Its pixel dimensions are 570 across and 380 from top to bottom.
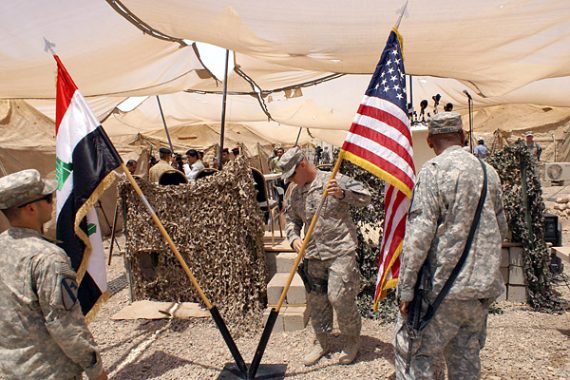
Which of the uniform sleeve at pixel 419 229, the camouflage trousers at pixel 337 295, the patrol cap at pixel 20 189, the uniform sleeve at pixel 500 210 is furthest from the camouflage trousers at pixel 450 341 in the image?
the patrol cap at pixel 20 189

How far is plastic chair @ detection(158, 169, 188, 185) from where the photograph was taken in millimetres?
6488

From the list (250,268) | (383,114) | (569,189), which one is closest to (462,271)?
(383,114)

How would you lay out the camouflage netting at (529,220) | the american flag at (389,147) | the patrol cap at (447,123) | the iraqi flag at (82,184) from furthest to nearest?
1. the camouflage netting at (529,220)
2. the iraqi flag at (82,184)
3. the american flag at (389,147)
4. the patrol cap at (447,123)

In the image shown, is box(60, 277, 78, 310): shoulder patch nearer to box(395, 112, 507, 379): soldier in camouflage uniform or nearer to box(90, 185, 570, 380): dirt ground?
box(395, 112, 507, 379): soldier in camouflage uniform

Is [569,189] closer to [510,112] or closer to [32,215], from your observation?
[510,112]

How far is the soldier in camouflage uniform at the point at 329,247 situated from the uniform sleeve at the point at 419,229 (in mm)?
1229

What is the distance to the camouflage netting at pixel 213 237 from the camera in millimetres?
5297

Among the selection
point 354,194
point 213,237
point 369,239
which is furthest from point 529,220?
point 213,237

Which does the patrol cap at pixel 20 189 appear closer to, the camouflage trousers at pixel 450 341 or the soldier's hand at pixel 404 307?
the soldier's hand at pixel 404 307

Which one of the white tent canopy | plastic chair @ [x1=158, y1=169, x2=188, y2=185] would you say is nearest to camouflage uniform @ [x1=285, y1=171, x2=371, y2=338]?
the white tent canopy

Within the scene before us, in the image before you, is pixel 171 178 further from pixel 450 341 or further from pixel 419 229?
pixel 450 341

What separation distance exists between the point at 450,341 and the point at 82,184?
2999 millimetres

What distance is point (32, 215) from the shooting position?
2344mm

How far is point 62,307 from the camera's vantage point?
2.19 metres
